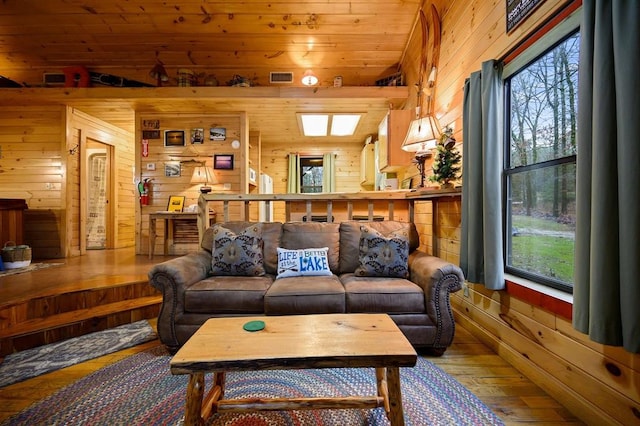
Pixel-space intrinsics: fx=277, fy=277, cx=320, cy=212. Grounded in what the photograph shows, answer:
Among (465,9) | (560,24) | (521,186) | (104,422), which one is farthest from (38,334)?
(465,9)

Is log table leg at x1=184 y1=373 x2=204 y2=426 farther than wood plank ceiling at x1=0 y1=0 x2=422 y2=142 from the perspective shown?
No

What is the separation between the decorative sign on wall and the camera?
1646 millimetres

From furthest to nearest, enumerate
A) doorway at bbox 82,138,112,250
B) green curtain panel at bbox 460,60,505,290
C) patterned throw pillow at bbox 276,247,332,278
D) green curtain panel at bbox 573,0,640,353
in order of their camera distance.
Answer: doorway at bbox 82,138,112,250
patterned throw pillow at bbox 276,247,332,278
green curtain panel at bbox 460,60,505,290
green curtain panel at bbox 573,0,640,353

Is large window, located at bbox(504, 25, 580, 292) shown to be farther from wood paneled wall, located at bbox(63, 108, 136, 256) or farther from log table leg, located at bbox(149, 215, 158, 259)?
wood paneled wall, located at bbox(63, 108, 136, 256)

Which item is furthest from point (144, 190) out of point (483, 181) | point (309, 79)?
point (483, 181)

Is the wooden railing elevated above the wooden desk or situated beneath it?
elevated above

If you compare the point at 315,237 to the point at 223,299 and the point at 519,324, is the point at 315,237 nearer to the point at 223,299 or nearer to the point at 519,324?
the point at 223,299

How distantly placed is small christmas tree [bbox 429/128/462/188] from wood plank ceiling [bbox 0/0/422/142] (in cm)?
210

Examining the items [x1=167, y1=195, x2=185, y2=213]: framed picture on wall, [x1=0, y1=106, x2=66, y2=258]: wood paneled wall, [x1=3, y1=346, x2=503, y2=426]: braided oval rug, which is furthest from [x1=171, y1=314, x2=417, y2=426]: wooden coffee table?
[x1=0, y1=106, x2=66, y2=258]: wood paneled wall

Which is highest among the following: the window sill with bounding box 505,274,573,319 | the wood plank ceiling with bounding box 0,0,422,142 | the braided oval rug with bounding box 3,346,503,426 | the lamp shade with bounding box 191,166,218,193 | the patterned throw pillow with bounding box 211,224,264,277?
the wood plank ceiling with bounding box 0,0,422,142

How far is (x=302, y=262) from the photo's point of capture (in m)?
2.34

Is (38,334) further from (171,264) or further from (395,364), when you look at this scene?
(395,364)

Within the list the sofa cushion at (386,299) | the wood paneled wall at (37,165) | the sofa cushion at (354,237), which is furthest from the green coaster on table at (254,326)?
the wood paneled wall at (37,165)

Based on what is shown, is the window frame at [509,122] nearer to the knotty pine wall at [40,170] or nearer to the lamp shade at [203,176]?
the lamp shade at [203,176]
